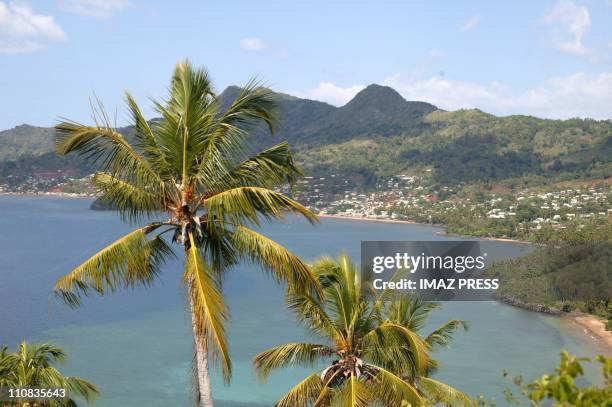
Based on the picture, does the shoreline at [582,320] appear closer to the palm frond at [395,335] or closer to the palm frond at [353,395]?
the palm frond at [395,335]

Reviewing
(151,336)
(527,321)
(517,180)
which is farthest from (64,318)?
(517,180)

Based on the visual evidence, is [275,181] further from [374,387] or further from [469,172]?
[469,172]

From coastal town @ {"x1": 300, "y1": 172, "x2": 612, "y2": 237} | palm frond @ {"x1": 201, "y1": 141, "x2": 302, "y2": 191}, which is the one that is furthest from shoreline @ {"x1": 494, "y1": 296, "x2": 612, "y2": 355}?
palm frond @ {"x1": 201, "y1": 141, "x2": 302, "y2": 191}

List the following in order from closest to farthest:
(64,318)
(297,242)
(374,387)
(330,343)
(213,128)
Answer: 1. (213,128)
2. (374,387)
3. (330,343)
4. (64,318)
5. (297,242)

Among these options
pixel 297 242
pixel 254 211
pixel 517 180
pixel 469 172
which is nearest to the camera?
pixel 254 211

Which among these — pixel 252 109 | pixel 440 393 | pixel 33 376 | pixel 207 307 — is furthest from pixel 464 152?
pixel 207 307

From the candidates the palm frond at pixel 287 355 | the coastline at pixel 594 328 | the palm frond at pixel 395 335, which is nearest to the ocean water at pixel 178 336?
the coastline at pixel 594 328

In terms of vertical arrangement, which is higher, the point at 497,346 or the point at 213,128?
the point at 213,128

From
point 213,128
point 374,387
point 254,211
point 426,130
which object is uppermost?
point 426,130
